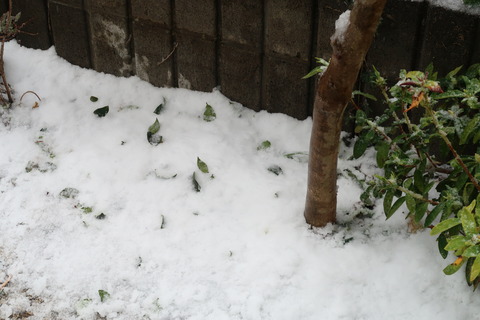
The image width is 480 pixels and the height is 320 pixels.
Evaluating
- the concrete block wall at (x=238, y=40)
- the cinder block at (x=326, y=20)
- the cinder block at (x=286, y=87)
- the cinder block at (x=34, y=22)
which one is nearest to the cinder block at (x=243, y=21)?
the concrete block wall at (x=238, y=40)

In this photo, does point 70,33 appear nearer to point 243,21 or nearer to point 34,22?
point 34,22

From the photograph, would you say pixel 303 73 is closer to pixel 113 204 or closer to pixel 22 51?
pixel 113 204

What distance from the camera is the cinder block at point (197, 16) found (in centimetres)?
274

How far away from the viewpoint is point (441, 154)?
221cm

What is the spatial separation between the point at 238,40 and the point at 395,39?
653 millimetres

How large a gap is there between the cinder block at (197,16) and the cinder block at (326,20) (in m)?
0.46

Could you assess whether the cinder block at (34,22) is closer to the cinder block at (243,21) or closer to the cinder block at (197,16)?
the cinder block at (197,16)

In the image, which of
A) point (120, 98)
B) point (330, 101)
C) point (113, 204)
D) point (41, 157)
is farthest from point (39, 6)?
point (330, 101)

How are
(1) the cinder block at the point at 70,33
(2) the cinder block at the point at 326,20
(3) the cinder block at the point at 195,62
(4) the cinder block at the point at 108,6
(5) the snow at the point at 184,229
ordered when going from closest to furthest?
(5) the snow at the point at 184,229
(2) the cinder block at the point at 326,20
(3) the cinder block at the point at 195,62
(4) the cinder block at the point at 108,6
(1) the cinder block at the point at 70,33

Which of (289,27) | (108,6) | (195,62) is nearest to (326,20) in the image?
(289,27)

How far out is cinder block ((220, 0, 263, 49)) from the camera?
8.66ft

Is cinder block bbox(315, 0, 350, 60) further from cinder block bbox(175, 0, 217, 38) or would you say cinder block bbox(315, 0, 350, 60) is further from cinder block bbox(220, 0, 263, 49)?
cinder block bbox(175, 0, 217, 38)

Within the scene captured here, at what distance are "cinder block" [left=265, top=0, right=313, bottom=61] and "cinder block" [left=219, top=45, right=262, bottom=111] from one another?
0.12 meters

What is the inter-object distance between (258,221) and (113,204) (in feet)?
1.87
